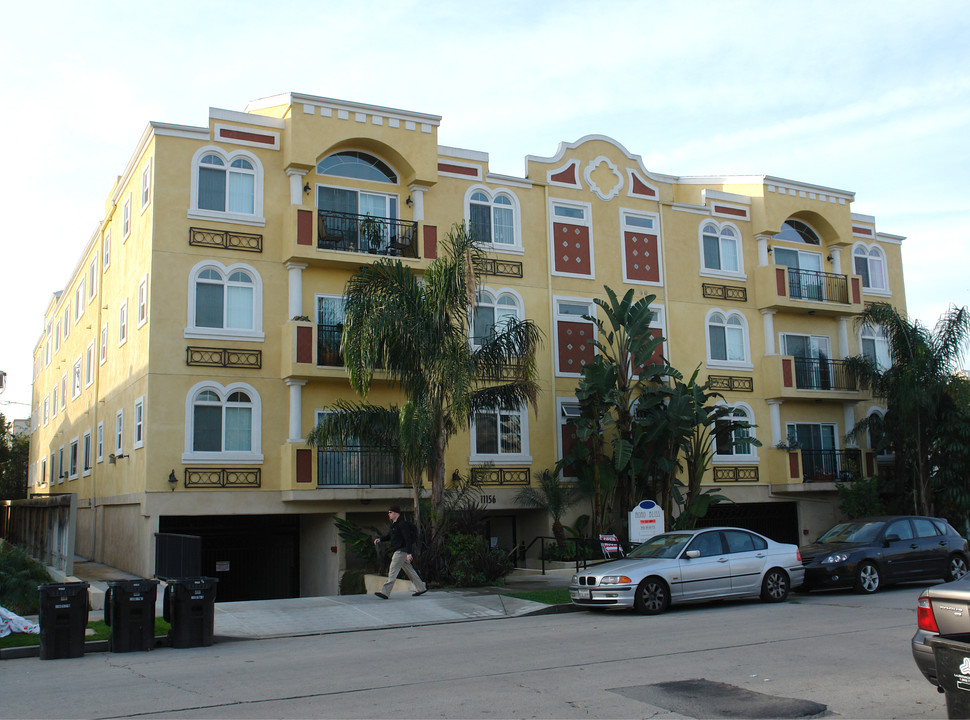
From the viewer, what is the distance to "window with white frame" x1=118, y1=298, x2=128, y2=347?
942 inches

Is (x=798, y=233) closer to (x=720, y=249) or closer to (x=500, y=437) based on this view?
(x=720, y=249)

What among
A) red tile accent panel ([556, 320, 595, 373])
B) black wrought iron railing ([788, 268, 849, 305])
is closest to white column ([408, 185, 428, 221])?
red tile accent panel ([556, 320, 595, 373])

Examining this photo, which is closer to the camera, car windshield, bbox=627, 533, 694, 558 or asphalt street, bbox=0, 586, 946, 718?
asphalt street, bbox=0, 586, 946, 718

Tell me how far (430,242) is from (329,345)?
12.0 ft

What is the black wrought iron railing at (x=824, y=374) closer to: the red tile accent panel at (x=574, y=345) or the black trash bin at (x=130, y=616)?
the red tile accent panel at (x=574, y=345)

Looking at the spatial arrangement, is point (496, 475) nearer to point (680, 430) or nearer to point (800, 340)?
point (680, 430)

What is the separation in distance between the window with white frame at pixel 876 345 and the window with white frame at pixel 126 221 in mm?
22266

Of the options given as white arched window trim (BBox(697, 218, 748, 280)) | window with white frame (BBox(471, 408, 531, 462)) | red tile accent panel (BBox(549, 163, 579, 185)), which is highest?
red tile accent panel (BBox(549, 163, 579, 185))

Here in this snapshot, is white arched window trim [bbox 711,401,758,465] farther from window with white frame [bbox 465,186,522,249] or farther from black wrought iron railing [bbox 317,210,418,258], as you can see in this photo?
black wrought iron railing [bbox 317,210,418,258]

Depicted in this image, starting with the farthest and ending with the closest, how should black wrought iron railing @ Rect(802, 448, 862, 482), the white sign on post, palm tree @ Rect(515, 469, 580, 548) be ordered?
black wrought iron railing @ Rect(802, 448, 862, 482), palm tree @ Rect(515, 469, 580, 548), the white sign on post

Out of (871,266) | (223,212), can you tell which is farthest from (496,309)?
(871,266)

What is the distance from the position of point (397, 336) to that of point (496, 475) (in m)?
7.04

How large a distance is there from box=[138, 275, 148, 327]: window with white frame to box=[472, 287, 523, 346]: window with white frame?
8.04 m

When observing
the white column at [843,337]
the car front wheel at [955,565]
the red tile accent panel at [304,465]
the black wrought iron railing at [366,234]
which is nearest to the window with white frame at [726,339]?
the white column at [843,337]
